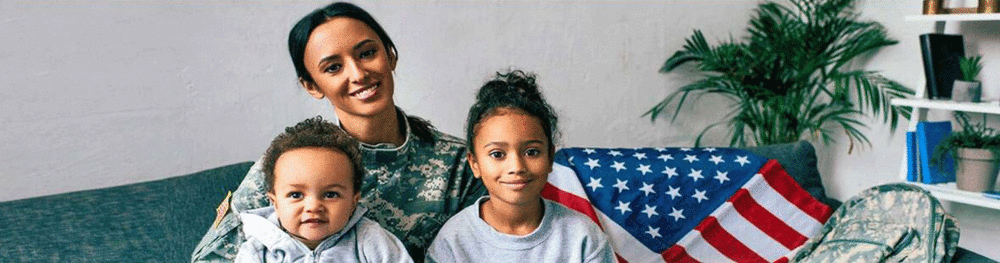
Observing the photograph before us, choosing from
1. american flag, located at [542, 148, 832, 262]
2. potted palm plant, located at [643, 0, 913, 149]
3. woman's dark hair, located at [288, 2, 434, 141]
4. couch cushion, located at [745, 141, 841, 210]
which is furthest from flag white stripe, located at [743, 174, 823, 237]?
woman's dark hair, located at [288, 2, 434, 141]

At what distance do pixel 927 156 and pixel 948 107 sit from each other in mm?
176

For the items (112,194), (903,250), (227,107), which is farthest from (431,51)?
(903,250)

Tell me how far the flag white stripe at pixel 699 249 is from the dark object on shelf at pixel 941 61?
114 centimetres

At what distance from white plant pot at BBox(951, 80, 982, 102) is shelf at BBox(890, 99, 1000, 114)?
23mm

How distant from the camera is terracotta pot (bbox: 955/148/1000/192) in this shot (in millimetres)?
2852

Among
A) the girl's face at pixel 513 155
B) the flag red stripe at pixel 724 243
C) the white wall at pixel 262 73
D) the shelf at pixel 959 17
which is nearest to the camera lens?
the girl's face at pixel 513 155

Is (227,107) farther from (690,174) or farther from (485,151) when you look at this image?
(690,174)

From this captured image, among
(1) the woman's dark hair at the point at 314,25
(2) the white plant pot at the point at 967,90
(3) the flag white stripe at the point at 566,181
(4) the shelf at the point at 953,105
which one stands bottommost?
(3) the flag white stripe at the point at 566,181

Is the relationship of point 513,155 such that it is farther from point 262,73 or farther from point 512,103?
point 262,73

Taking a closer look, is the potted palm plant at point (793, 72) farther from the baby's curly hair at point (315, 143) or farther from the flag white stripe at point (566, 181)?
the baby's curly hair at point (315, 143)

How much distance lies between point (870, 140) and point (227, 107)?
237 centimetres

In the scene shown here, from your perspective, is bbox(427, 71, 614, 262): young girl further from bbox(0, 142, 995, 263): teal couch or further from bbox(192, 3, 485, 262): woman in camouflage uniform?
bbox(0, 142, 995, 263): teal couch

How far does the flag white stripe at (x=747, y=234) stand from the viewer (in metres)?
2.43

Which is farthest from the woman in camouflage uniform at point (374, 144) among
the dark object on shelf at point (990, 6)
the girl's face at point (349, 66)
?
the dark object on shelf at point (990, 6)
